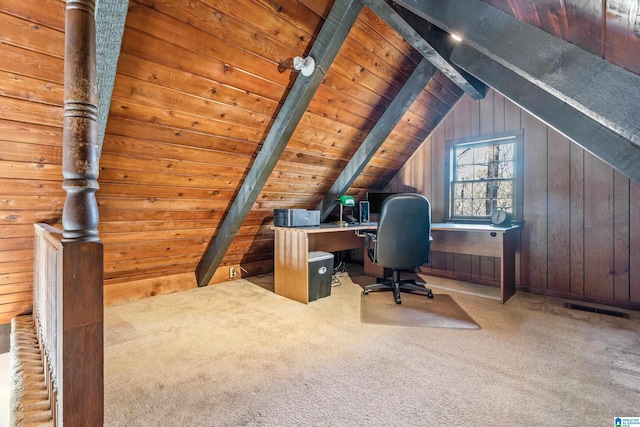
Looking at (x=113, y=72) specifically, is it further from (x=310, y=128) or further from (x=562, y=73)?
(x=562, y=73)

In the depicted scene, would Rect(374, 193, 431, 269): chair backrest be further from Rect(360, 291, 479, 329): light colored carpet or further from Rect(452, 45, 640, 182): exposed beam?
Rect(452, 45, 640, 182): exposed beam

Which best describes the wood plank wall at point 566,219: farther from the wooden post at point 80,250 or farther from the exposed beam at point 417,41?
the wooden post at point 80,250

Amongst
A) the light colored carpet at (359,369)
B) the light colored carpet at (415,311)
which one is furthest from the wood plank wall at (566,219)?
the light colored carpet at (415,311)

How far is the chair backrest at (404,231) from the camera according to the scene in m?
2.62

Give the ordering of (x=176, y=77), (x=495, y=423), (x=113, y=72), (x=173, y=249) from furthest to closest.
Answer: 1. (x=173, y=249)
2. (x=176, y=77)
3. (x=113, y=72)
4. (x=495, y=423)

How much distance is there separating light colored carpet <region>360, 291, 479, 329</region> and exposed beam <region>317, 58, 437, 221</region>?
138cm

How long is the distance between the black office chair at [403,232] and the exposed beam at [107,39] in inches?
85.5

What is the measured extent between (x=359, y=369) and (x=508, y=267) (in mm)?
2129

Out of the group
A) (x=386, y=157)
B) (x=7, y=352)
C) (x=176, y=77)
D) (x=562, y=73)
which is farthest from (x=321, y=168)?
(x=7, y=352)

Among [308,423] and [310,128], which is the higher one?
[310,128]

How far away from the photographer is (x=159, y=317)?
2457 mm

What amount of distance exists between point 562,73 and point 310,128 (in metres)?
2.01

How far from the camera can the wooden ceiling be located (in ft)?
4.44

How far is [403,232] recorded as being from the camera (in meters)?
2.65
